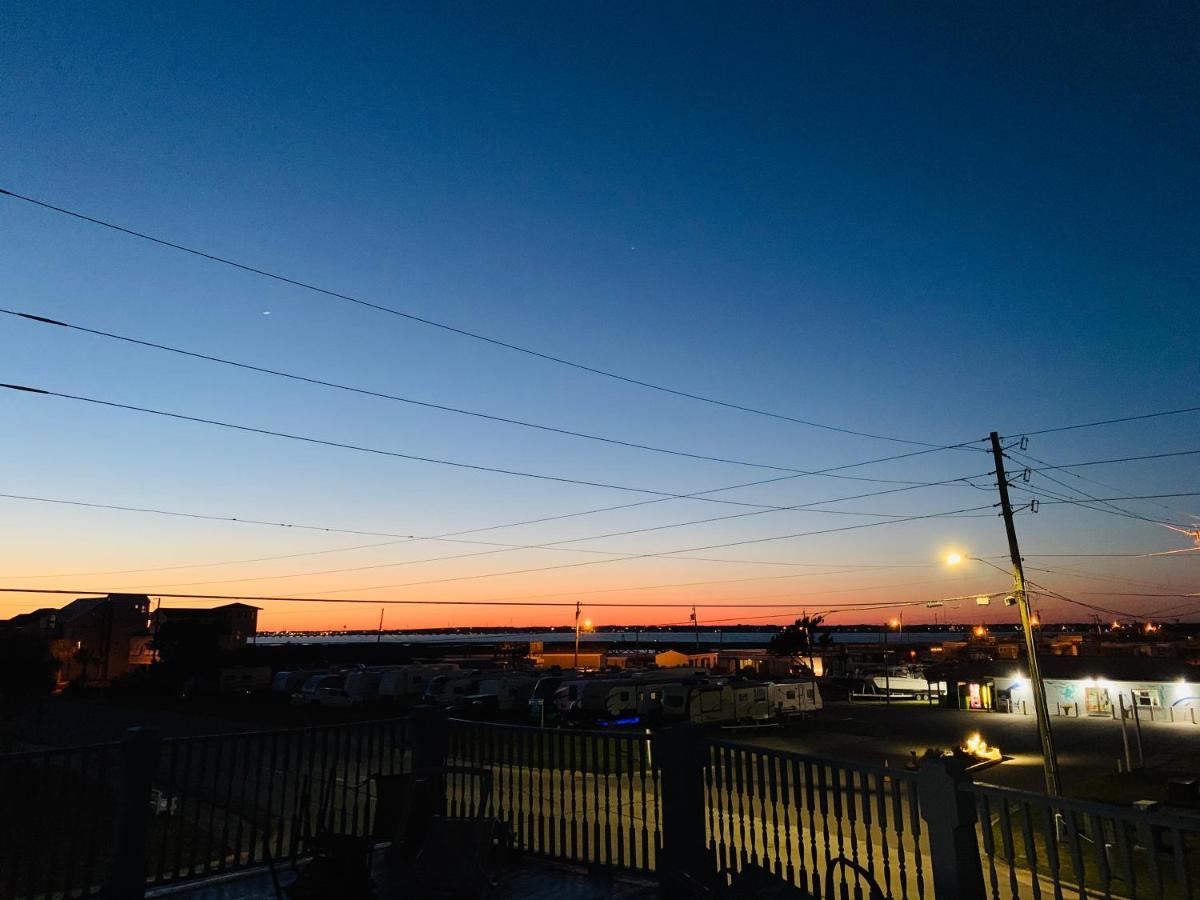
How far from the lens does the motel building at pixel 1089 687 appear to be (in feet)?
128

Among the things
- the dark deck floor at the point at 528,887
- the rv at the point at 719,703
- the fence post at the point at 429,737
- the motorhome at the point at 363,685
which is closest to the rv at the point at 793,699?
the rv at the point at 719,703

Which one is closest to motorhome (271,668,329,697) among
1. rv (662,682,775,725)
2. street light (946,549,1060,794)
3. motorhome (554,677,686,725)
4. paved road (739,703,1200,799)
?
motorhome (554,677,686,725)

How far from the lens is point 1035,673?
21359 mm

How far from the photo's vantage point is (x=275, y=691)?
176ft

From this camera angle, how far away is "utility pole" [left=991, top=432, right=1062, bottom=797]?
19.4 metres

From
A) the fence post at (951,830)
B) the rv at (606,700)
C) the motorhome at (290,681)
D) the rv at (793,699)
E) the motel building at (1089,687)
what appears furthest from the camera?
Answer: the motorhome at (290,681)

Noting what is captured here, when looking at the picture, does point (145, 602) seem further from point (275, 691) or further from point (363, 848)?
point (363, 848)

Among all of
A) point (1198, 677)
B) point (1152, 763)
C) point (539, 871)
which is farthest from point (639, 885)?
point (1198, 677)

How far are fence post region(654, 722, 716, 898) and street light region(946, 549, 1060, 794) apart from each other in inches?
656

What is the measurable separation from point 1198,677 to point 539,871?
45.4 m

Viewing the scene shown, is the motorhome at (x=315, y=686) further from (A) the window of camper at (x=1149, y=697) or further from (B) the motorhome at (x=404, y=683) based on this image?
(A) the window of camper at (x=1149, y=697)

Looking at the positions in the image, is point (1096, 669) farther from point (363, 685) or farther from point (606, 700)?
point (363, 685)

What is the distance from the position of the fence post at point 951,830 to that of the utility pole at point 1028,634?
57.4 feet

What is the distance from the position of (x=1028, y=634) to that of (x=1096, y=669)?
27.9 meters
